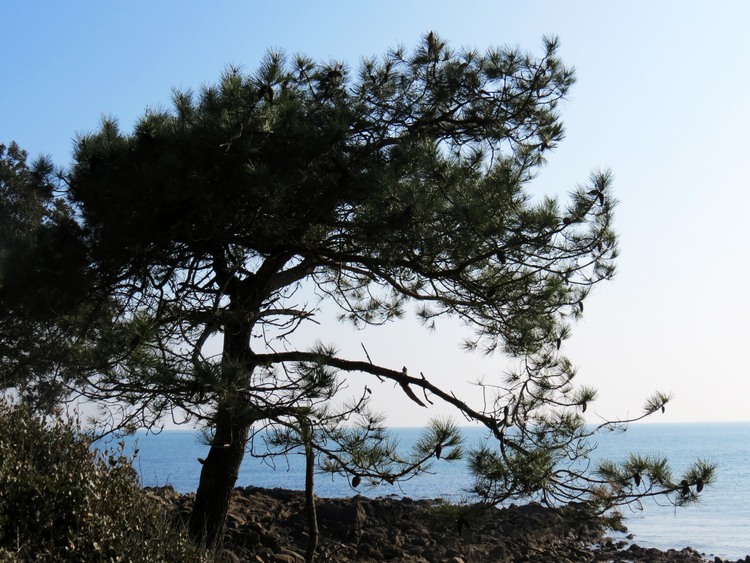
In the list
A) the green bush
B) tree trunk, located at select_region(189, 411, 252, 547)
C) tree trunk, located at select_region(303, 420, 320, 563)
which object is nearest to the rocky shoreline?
tree trunk, located at select_region(189, 411, 252, 547)

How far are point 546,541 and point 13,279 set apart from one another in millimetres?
7179

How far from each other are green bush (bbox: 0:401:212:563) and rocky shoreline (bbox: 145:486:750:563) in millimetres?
764

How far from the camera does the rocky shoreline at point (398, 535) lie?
524 centimetres

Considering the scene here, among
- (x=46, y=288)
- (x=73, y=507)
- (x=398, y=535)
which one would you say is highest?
(x=46, y=288)

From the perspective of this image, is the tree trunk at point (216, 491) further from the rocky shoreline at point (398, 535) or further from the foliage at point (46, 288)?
the foliage at point (46, 288)

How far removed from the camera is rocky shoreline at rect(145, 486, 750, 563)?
5238 millimetres

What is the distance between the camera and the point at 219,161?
4.03m

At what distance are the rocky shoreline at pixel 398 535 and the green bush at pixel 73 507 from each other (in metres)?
0.76

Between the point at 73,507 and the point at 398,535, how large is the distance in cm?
400

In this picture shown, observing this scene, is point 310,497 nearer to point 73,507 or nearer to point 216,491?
point 216,491

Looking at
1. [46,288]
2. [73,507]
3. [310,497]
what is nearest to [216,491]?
[310,497]

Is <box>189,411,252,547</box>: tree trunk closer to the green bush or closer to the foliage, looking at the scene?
the green bush

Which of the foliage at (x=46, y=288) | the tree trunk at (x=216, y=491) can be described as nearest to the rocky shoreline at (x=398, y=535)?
the tree trunk at (x=216, y=491)

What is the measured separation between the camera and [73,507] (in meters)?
3.44
